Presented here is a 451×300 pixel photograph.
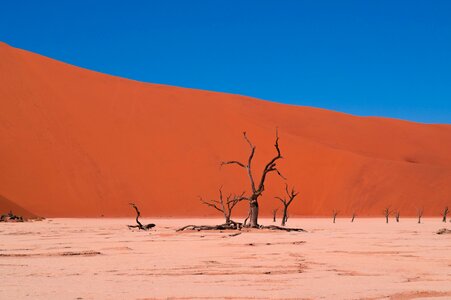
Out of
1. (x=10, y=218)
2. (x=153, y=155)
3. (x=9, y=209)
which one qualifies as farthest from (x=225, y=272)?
(x=153, y=155)

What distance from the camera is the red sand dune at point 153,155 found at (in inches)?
1896

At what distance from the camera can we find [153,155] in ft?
181

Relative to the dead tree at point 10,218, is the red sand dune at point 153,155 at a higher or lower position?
higher

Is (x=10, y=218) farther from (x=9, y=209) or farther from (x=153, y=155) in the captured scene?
(x=153, y=155)

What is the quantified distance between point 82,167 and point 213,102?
22589mm

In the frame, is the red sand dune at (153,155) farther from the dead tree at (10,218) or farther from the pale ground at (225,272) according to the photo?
the pale ground at (225,272)

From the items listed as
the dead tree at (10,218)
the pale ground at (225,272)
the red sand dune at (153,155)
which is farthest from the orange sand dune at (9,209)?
the pale ground at (225,272)

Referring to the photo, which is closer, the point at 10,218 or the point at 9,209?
the point at 10,218

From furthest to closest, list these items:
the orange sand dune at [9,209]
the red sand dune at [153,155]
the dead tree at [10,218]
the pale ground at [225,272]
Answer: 1. the red sand dune at [153,155]
2. the orange sand dune at [9,209]
3. the dead tree at [10,218]
4. the pale ground at [225,272]

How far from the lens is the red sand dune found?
48.2 m

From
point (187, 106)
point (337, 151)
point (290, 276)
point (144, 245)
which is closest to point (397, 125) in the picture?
point (337, 151)

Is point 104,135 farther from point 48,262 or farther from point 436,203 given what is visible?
point 48,262

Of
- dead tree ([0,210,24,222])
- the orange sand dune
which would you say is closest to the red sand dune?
the orange sand dune

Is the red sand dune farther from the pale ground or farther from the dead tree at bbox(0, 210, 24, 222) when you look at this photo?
the pale ground
